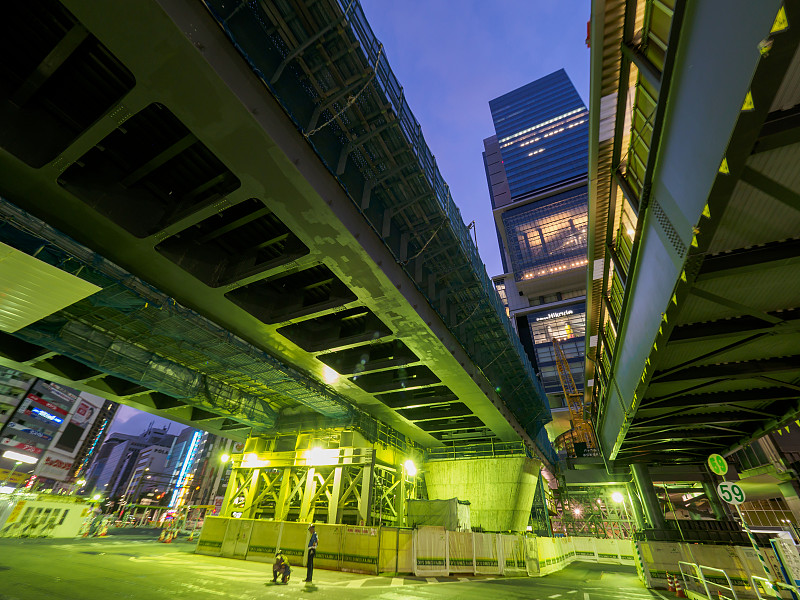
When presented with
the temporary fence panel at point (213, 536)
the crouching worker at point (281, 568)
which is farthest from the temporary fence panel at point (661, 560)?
the temporary fence panel at point (213, 536)

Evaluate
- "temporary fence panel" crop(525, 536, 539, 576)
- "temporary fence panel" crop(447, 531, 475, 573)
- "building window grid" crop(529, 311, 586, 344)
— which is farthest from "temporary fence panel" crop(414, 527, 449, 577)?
"building window grid" crop(529, 311, 586, 344)

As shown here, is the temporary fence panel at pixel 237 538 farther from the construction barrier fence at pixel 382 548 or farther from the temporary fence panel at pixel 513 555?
the temporary fence panel at pixel 513 555

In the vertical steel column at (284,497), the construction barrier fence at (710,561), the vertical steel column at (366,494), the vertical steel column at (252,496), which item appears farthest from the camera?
the vertical steel column at (252,496)

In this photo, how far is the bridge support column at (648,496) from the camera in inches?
758

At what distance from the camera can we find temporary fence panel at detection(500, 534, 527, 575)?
52.4ft

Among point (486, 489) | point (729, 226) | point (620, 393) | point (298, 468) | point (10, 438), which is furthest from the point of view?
point (10, 438)

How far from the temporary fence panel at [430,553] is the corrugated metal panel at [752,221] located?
14357 millimetres

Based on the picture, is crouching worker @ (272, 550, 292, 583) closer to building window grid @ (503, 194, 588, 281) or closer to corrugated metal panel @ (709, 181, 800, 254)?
corrugated metal panel @ (709, 181, 800, 254)

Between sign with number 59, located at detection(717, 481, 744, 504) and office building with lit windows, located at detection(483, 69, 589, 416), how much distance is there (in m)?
63.9

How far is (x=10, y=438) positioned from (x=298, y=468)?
78478 mm

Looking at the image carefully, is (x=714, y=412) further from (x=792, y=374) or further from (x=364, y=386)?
(x=364, y=386)

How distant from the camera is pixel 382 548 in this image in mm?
13797

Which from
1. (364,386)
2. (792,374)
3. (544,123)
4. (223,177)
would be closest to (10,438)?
(364,386)

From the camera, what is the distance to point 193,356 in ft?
51.4
